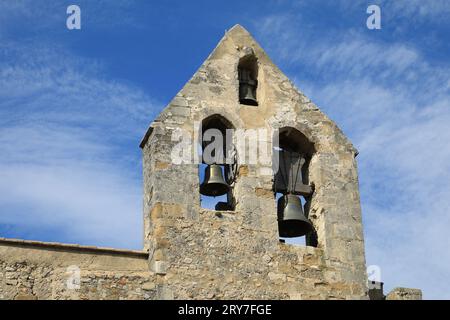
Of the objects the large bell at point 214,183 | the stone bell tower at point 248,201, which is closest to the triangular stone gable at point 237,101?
the stone bell tower at point 248,201

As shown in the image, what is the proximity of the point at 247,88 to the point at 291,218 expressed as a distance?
78.0 inches

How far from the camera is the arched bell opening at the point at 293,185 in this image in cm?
1595

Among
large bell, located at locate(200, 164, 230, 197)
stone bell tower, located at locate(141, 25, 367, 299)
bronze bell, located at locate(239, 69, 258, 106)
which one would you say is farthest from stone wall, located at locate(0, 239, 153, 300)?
bronze bell, located at locate(239, 69, 258, 106)

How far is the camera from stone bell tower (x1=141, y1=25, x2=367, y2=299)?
15.0 meters

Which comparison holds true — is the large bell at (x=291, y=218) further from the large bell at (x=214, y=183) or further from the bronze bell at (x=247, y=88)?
the bronze bell at (x=247, y=88)

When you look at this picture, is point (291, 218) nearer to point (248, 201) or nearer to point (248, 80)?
point (248, 201)

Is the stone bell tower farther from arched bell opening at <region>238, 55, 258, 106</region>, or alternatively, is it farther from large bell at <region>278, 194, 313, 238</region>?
large bell at <region>278, 194, 313, 238</region>

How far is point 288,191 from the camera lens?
16.2 m

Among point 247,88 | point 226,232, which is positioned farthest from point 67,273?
point 247,88

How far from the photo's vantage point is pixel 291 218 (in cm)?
1580

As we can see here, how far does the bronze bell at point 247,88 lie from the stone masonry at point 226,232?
0.35 feet
